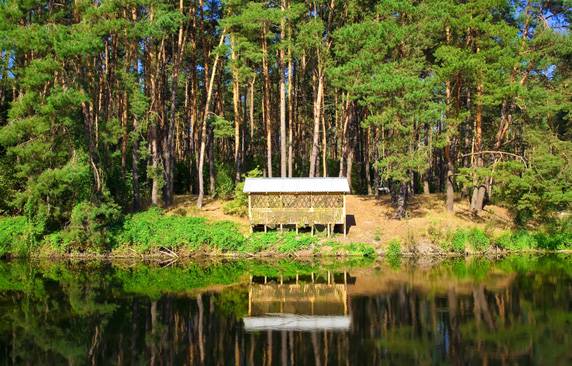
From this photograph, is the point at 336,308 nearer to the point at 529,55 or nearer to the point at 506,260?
the point at 506,260

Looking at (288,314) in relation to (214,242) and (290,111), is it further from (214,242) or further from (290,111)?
(290,111)

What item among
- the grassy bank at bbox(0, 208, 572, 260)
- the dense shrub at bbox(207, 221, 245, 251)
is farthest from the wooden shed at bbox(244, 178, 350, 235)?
the dense shrub at bbox(207, 221, 245, 251)

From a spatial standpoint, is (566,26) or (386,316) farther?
(566,26)

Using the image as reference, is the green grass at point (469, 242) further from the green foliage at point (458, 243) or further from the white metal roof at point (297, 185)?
the white metal roof at point (297, 185)

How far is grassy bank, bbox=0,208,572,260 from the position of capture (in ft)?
85.0

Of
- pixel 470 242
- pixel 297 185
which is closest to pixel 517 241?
pixel 470 242

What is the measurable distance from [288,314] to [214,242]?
38.2ft

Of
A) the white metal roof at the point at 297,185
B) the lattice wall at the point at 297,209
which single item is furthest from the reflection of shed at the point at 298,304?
the white metal roof at the point at 297,185

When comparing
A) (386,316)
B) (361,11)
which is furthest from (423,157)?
(386,316)

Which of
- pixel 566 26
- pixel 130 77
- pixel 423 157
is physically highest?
A: pixel 566 26

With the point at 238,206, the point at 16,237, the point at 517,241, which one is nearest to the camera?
the point at 16,237

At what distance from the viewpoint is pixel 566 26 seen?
1131 inches

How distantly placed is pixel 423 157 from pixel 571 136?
1447 cm

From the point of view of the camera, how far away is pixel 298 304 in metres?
16.8
